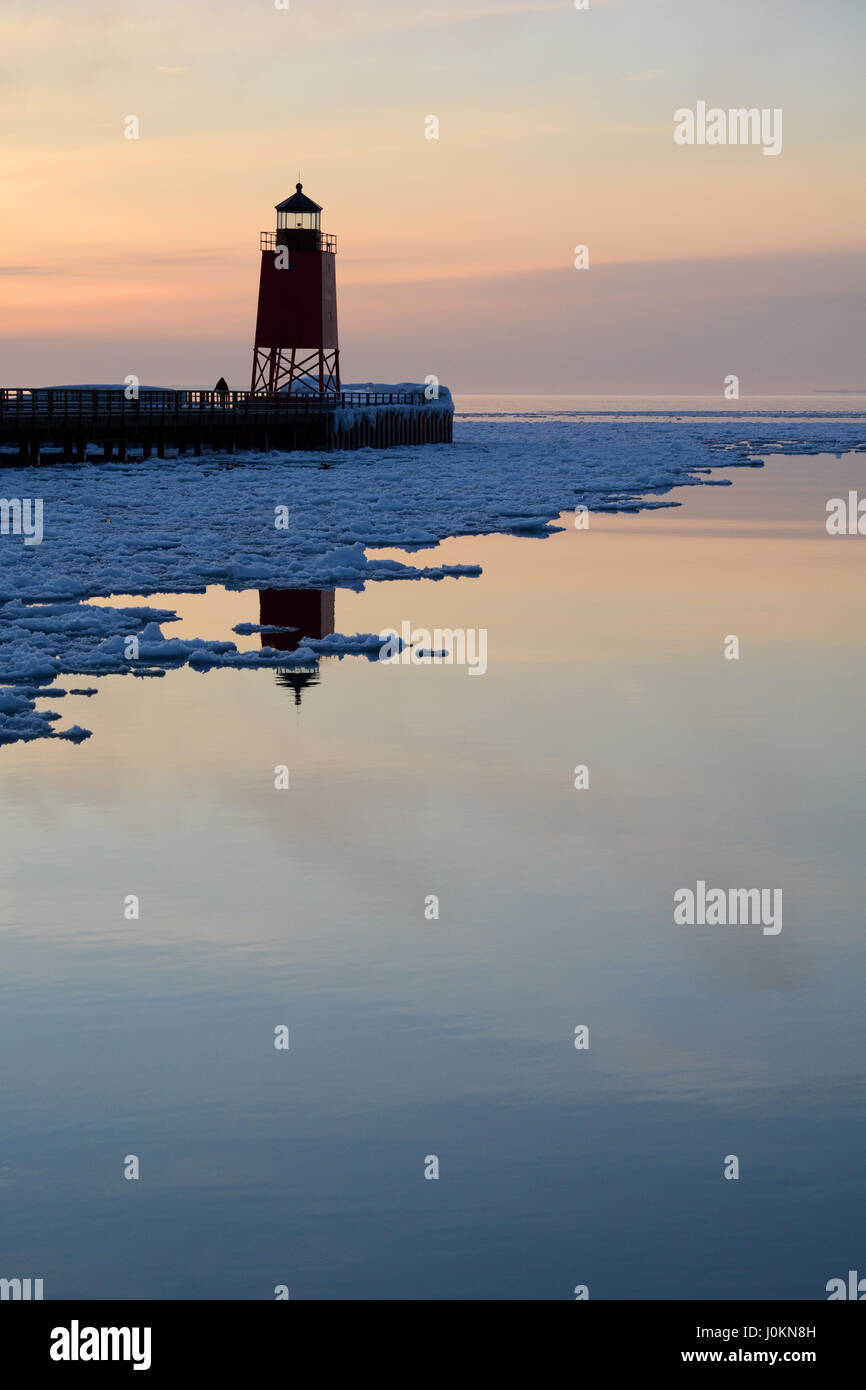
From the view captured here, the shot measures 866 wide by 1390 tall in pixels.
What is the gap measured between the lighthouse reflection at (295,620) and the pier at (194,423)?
2565 centimetres

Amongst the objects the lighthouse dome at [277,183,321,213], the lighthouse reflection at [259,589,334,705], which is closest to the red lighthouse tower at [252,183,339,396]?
the lighthouse dome at [277,183,321,213]

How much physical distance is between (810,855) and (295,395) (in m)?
61.9

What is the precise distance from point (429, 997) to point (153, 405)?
53.6 m

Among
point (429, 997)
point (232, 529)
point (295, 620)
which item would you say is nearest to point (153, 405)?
point (232, 529)

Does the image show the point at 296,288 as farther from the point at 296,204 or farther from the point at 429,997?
the point at 429,997

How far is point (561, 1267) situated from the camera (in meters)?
5.52

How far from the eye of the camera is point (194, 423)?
6003 cm

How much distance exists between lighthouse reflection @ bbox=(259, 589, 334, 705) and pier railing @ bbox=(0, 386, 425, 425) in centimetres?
2655

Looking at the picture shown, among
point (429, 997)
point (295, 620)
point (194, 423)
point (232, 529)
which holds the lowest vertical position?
point (429, 997)

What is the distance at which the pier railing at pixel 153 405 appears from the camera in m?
50.8

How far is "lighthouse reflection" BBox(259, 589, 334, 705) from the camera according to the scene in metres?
17.0

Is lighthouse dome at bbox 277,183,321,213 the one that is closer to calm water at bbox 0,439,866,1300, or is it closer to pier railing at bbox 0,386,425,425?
pier railing at bbox 0,386,425,425

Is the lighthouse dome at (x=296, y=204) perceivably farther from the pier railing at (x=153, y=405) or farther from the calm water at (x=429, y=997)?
the calm water at (x=429, y=997)
